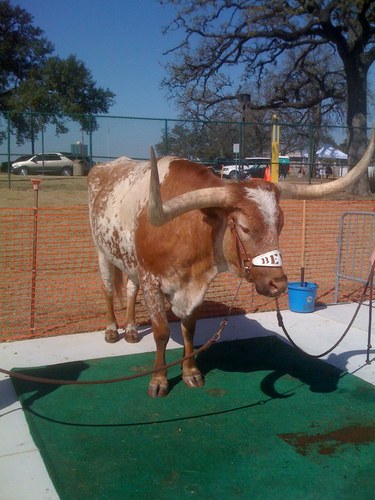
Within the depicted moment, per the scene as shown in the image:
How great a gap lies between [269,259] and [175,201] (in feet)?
2.49

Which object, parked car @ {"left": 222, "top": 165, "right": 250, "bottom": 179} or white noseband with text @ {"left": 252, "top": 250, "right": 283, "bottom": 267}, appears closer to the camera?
white noseband with text @ {"left": 252, "top": 250, "right": 283, "bottom": 267}

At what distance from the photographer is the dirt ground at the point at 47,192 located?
16.4 m

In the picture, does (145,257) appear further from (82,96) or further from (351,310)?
(82,96)

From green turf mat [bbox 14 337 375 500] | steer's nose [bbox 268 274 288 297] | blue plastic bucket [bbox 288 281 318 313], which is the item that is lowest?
green turf mat [bbox 14 337 375 500]

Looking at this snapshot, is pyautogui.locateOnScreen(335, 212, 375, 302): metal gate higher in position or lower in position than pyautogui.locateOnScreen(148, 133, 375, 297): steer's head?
lower

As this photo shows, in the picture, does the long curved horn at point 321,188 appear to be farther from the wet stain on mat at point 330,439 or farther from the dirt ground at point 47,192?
the dirt ground at point 47,192

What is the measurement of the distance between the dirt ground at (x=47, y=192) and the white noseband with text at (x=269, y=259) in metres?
12.7

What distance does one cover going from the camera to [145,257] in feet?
15.0

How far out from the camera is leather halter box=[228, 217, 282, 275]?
369cm

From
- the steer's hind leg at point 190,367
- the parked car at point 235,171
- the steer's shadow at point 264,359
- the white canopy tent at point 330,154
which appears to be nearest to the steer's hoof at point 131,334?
the steer's shadow at point 264,359

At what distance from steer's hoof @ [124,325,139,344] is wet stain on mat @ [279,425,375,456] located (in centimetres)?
239

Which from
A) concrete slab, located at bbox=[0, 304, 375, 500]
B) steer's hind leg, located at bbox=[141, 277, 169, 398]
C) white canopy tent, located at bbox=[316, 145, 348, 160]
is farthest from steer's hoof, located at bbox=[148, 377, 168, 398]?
white canopy tent, located at bbox=[316, 145, 348, 160]

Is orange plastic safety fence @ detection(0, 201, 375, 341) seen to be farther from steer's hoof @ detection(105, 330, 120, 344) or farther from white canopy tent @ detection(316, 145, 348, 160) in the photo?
white canopy tent @ detection(316, 145, 348, 160)

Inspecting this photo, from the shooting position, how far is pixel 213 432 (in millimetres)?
3967
